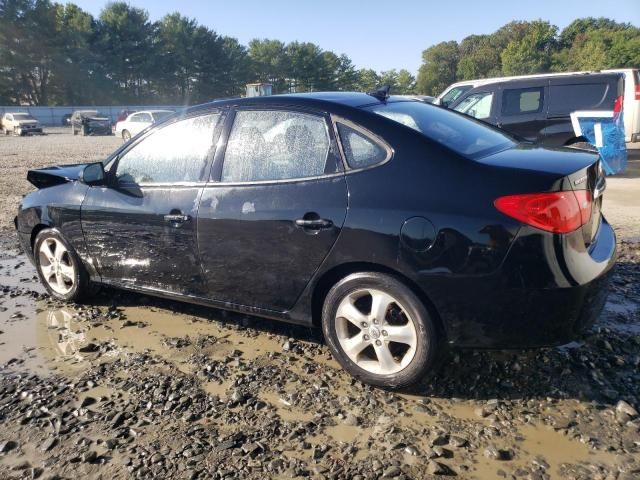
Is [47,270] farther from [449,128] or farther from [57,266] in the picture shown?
[449,128]

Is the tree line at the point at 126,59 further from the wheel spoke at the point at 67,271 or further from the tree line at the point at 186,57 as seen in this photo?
A: the wheel spoke at the point at 67,271

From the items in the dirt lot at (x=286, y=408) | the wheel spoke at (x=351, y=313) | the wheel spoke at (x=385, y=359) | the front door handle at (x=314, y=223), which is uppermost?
the front door handle at (x=314, y=223)

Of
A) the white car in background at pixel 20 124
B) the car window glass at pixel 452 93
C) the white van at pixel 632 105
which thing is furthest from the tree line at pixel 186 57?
the white van at pixel 632 105

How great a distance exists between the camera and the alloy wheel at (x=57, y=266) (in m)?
4.32

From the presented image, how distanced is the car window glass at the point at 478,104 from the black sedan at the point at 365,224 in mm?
7495

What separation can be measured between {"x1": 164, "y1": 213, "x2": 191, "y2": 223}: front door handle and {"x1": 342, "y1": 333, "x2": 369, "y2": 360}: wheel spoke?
1365 mm

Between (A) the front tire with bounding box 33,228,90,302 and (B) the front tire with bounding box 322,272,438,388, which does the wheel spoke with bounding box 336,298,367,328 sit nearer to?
(B) the front tire with bounding box 322,272,438,388

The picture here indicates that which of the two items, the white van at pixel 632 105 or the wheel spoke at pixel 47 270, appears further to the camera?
the white van at pixel 632 105

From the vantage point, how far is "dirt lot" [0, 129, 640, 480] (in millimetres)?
2303

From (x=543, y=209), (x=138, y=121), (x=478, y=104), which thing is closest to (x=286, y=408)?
(x=543, y=209)

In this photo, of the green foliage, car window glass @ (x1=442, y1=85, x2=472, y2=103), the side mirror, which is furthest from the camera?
the green foliage

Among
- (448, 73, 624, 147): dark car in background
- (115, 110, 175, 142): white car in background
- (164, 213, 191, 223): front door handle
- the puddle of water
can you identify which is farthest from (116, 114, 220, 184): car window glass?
(115, 110, 175, 142): white car in background

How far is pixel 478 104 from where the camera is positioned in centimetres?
1067

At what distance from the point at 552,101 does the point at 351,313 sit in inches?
355
